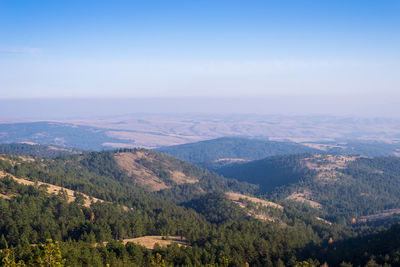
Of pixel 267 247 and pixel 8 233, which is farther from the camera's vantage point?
pixel 267 247

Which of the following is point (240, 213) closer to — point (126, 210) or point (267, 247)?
point (126, 210)

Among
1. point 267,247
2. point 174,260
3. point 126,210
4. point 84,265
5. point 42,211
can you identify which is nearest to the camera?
point 84,265

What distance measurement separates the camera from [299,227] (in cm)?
18200

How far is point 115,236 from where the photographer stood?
400 feet

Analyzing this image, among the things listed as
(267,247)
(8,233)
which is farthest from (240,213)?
(8,233)

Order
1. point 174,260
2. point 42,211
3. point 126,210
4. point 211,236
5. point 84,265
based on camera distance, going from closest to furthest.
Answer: point 84,265 < point 174,260 < point 211,236 < point 42,211 < point 126,210

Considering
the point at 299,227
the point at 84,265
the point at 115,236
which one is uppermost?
the point at 84,265

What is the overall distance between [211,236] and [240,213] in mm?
81455

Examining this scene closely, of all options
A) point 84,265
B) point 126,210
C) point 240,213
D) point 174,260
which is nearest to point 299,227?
point 240,213

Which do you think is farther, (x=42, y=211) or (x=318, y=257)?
(x=42, y=211)

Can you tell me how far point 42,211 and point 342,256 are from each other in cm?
11338

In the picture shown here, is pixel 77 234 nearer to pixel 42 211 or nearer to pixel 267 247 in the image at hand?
pixel 42 211

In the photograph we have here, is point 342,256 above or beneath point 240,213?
above

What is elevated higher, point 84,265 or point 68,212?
point 84,265
